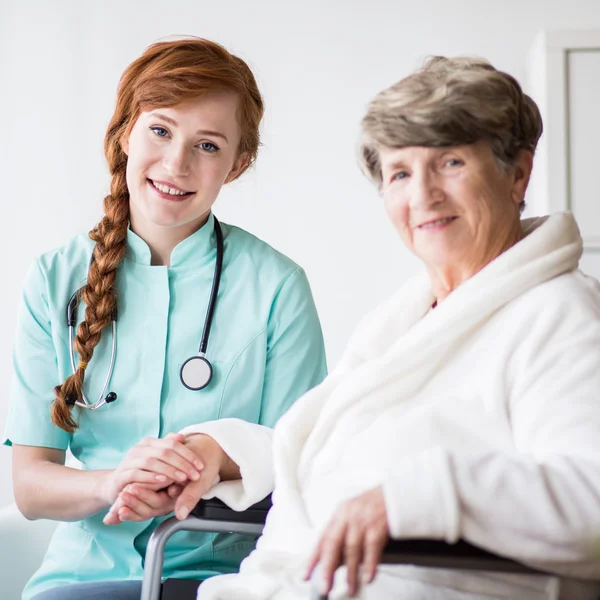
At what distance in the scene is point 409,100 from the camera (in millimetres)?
1083

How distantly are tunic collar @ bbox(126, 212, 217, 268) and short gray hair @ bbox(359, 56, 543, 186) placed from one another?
0.56 m

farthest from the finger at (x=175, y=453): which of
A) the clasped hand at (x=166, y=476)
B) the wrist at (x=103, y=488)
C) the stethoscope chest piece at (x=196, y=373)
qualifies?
the stethoscope chest piece at (x=196, y=373)

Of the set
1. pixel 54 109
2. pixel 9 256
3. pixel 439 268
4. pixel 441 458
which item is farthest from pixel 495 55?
pixel 441 458

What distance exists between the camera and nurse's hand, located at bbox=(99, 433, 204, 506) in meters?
1.23

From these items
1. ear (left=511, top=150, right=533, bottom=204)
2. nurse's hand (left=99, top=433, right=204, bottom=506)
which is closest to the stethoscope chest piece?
nurse's hand (left=99, top=433, right=204, bottom=506)

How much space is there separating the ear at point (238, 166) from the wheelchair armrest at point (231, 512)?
67cm

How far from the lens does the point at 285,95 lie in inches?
125

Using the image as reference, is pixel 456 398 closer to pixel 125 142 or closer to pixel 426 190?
pixel 426 190

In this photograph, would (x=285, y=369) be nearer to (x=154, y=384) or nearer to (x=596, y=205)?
(x=154, y=384)

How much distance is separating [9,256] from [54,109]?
57cm

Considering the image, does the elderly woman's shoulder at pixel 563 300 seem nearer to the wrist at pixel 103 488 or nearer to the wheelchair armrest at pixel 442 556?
the wheelchair armrest at pixel 442 556

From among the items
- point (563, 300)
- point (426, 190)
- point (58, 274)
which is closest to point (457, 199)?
point (426, 190)

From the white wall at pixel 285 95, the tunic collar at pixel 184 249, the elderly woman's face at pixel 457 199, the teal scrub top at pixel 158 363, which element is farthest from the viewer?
the white wall at pixel 285 95

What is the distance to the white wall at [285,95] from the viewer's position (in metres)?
3.13
